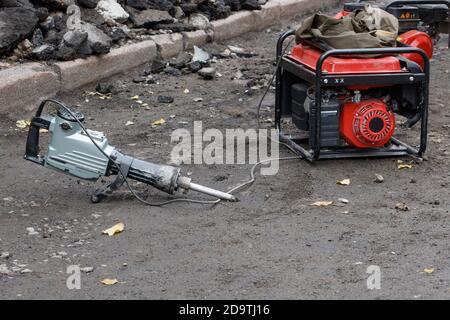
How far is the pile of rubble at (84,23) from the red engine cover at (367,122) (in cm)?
305

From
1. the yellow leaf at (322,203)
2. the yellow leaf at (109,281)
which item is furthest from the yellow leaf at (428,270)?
the yellow leaf at (109,281)

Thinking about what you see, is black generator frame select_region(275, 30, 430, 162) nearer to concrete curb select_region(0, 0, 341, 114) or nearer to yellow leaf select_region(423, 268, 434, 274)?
yellow leaf select_region(423, 268, 434, 274)

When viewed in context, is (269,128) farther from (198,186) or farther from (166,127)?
(198,186)

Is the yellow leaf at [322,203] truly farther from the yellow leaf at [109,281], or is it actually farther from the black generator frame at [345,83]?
the yellow leaf at [109,281]

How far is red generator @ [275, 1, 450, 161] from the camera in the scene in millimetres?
6059

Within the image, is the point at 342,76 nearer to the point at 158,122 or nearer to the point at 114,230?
the point at 114,230

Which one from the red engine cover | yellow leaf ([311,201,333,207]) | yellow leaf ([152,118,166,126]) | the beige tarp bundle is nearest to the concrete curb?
yellow leaf ([152,118,166,126])

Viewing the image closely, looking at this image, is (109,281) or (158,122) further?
(158,122)

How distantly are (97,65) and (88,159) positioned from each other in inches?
123

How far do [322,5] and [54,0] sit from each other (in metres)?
5.85

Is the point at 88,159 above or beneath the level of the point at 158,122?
above

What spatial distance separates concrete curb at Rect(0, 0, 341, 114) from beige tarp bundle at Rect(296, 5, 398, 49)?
8.26ft

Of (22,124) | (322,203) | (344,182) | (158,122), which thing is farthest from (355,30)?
(22,124)

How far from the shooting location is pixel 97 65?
8438 mm
